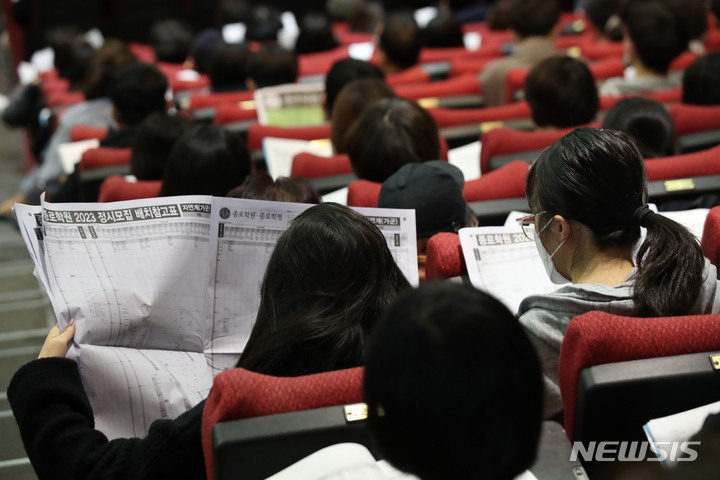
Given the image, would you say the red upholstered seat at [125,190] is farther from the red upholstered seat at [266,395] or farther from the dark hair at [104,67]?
the dark hair at [104,67]

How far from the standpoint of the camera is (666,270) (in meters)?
1.31

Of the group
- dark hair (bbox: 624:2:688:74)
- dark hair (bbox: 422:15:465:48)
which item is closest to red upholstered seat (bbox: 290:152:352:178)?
dark hair (bbox: 624:2:688:74)

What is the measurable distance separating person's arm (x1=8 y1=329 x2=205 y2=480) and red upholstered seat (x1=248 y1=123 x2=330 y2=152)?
1.69 metres

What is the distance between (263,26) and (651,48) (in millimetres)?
3888

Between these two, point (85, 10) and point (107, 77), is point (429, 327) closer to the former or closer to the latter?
point (107, 77)

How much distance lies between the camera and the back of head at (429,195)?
174cm

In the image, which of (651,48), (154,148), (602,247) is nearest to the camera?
(602,247)

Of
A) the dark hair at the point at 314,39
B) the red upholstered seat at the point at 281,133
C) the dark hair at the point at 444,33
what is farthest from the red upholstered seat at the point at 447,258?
the dark hair at the point at 314,39

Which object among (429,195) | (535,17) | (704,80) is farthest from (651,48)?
(429,195)

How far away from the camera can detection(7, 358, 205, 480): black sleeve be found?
1.14m

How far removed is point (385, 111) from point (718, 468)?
1837mm

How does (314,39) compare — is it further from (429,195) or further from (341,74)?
(429,195)

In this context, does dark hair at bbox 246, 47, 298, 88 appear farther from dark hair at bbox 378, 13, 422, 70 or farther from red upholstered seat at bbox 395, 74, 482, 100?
red upholstered seat at bbox 395, 74, 482, 100

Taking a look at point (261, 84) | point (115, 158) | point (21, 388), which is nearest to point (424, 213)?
point (21, 388)
